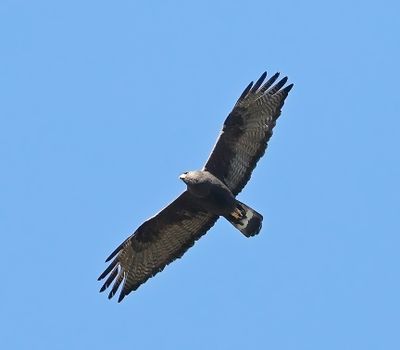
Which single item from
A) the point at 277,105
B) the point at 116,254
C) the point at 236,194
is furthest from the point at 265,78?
the point at 116,254

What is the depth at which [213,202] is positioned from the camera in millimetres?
21750

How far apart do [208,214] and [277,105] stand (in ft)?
6.87

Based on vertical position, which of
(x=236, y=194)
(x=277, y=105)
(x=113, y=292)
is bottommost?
(x=113, y=292)

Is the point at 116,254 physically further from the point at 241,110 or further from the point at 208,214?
the point at 241,110

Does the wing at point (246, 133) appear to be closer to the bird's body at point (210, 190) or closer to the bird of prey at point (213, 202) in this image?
the bird of prey at point (213, 202)

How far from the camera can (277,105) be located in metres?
22.2

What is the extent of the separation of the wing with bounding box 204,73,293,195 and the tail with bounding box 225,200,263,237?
43 centimetres

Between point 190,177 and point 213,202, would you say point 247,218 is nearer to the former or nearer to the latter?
point 213,202

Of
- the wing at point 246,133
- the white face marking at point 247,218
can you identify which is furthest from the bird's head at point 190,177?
the white face marking at point 247,218

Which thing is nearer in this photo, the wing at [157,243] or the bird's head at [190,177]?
the bird's head at [190,177]

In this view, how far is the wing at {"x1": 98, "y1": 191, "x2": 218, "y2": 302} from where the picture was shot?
22500 millimetres

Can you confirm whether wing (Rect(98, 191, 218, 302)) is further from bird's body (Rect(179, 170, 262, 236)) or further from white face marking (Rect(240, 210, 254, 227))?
white face marking (Rect(240, 210, 254, 227))

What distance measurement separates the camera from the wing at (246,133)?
22109 mm

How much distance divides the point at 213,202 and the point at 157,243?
149cm
